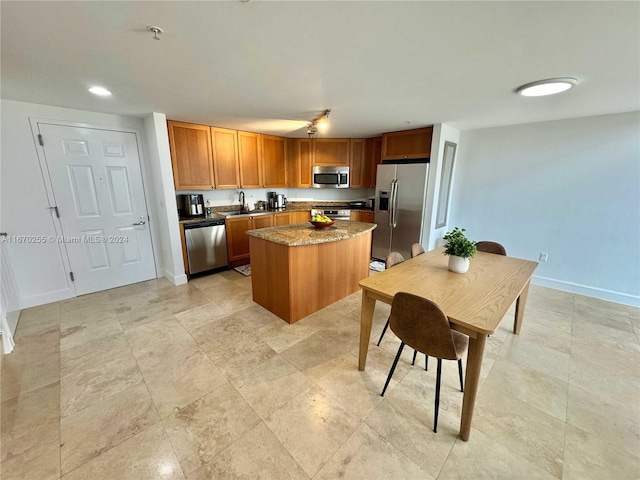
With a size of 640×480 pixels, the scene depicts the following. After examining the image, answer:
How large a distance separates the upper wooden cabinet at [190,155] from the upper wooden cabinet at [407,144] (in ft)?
9.57

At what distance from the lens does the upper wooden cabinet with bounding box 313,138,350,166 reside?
16.1 ft

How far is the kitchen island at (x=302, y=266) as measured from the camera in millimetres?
2562

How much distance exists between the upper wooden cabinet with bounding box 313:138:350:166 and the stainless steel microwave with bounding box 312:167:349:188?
0.43 ft

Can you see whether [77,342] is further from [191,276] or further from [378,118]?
[378,118]

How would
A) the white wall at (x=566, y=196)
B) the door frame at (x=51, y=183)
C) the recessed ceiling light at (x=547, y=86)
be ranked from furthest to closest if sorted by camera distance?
the white wall at (x=566, y=196), the door frame at (x=51, y=183), the recessed ceiling light at (x=547, y=86)

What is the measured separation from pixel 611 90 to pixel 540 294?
95.0 inches

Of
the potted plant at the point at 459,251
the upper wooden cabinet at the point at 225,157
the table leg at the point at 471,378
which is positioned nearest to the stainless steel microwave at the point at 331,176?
the upper wooden cabinet at the point at 225,157

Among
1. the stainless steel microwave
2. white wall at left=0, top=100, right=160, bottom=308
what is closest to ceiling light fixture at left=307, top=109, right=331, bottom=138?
the stainless steel microwave

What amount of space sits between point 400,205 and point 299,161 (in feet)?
7.03

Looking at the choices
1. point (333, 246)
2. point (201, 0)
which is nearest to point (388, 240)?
point (333, 246)

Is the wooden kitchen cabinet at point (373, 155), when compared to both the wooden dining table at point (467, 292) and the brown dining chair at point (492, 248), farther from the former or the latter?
the wooden dining table at point (467, 292)

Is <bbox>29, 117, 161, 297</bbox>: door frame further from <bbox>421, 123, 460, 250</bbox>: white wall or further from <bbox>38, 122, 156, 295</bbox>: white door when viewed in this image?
<bbox>421, 123, 460, 250</bbox>: white wall

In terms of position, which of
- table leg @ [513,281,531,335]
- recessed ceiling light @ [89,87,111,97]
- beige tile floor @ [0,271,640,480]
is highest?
recessed ceiling light @ [89,87,111,97]

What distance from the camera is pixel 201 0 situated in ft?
3.77
